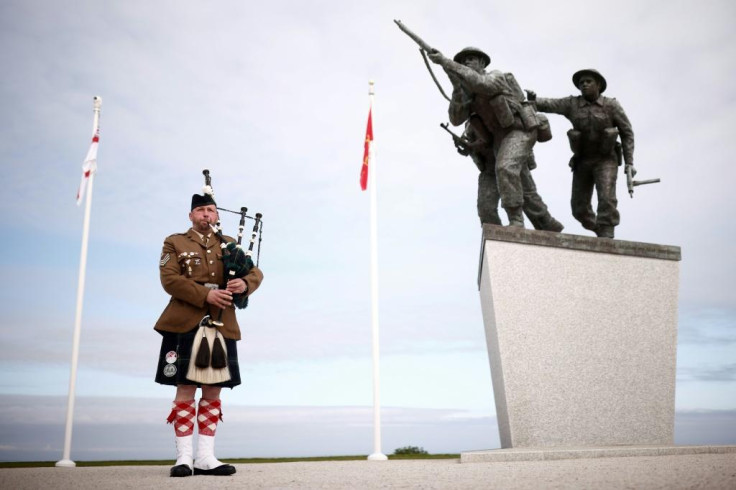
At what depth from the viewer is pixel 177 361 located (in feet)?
14.4

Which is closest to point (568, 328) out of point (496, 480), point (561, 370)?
point (561, 370)

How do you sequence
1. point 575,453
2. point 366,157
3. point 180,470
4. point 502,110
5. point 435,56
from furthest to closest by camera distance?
point 366,157 → point 502,110 → point 435,56 → point 575,453 → point 180,470

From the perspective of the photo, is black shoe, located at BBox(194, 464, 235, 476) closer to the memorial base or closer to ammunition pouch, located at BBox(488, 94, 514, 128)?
the memorial base

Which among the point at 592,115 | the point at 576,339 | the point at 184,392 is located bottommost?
Result: the point at 184,392

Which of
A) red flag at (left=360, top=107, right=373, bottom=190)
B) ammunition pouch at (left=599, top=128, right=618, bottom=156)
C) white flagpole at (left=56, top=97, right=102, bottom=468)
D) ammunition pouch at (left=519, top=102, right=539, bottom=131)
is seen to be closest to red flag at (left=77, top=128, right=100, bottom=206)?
white flagpole at (left=56, top=97, right=102, bottom=468)

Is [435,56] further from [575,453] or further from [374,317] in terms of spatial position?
[575,453]

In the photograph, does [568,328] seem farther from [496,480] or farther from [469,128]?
[496,480]

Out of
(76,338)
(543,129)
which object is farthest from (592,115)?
(76,338)

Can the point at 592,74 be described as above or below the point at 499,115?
above

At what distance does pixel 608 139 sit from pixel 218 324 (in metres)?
5.72

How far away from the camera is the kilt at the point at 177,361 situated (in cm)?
436

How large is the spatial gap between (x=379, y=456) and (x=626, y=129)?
196 inches

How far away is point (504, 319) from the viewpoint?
22.8ft

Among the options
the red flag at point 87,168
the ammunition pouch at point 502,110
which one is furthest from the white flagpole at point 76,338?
the ammunition pouch at point 502,110
